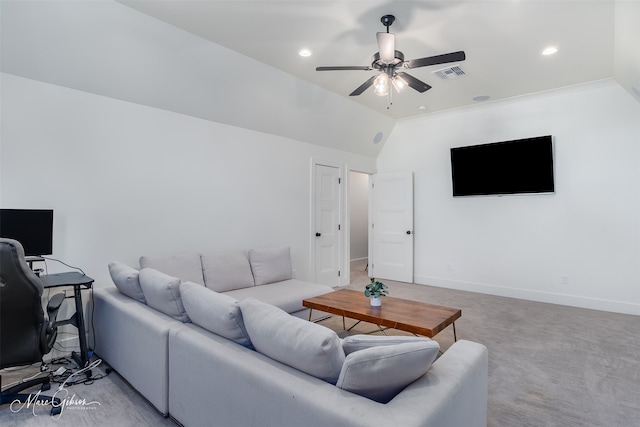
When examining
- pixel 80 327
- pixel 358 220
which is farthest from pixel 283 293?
pixel 358 220

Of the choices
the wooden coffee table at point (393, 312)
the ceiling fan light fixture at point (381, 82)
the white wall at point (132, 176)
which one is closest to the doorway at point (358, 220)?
the white wall at point (132, 176)

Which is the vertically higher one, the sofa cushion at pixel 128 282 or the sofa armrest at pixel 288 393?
the sofa cushion at pixel 128 282

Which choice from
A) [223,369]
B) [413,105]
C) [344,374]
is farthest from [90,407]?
[413,105]

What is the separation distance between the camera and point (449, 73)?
4094 millimetres

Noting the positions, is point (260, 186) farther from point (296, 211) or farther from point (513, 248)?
point (513, 248)

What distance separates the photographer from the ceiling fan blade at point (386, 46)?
8.59ft

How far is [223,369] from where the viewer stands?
162 centimetres

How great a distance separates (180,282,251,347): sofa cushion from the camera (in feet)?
5.82

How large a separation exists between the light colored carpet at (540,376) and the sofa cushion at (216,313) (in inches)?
28.0

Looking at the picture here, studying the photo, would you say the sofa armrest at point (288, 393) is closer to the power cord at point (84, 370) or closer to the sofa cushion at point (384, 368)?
the sofa cushion at point (384, 368)

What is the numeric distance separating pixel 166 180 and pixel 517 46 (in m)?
3.98

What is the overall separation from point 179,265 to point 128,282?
87cm

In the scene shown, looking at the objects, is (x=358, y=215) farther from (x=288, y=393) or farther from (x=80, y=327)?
(x=288, y=393)
